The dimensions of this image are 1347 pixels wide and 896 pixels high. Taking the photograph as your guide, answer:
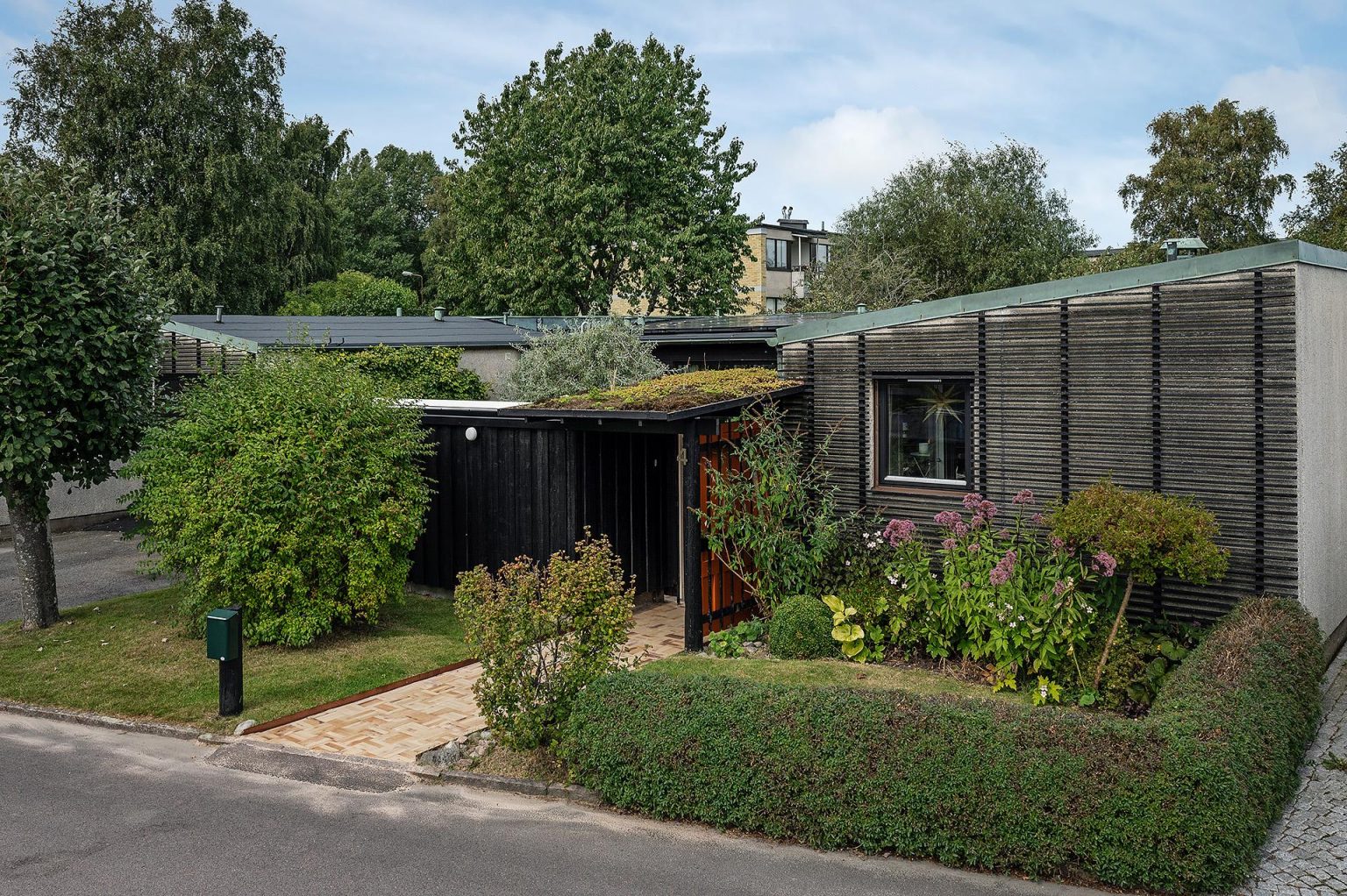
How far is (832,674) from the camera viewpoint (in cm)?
882

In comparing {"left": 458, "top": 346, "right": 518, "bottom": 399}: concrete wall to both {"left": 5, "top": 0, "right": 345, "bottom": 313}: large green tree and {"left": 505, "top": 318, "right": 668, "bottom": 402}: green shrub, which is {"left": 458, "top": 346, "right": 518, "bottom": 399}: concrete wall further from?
{"left": 5, "top": 0, "right": 345, "bottom": 313}: large green tree

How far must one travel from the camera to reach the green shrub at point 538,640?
7.43m

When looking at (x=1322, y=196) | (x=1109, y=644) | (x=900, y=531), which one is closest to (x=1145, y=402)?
(x=1109, y=644)

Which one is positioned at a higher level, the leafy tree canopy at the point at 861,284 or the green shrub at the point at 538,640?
the leafy tree canopy at the point at 861,284

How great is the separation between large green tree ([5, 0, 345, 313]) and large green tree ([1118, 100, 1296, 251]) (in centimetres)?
3050

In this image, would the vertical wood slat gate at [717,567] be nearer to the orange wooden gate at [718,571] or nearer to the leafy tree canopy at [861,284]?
the orange wooden gate at [718,571]

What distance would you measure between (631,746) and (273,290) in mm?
32014

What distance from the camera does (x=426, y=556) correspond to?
1324 cm

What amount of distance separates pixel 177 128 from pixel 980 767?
33240 millimetres

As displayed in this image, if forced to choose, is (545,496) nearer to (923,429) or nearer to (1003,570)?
(923,429)

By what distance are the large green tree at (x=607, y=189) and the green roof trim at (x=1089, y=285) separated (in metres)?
19.9

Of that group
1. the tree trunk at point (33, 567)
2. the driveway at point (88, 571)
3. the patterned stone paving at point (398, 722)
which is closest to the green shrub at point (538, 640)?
the patterned stone paving at point (398, 722)

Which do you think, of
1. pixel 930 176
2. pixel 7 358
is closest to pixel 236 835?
pixel 7 358

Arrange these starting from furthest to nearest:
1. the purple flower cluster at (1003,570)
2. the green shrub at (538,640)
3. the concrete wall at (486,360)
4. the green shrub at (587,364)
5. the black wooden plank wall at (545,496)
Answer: the concrete wall at (486,360)
the green shrub at (587,364)
the black wooden plank wall at (545,496)
the purple flower cluster at (1003,570)
the green shrub at (538,640)
